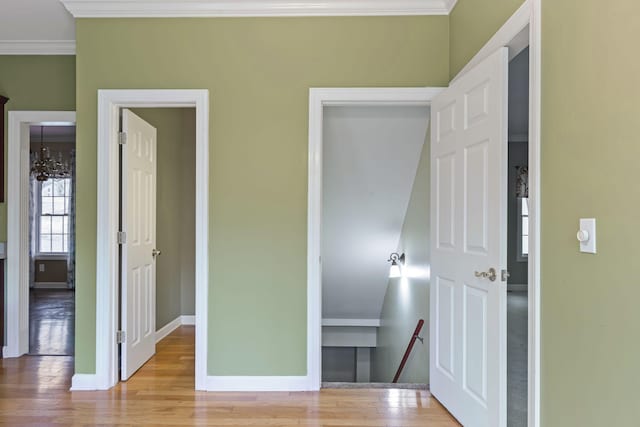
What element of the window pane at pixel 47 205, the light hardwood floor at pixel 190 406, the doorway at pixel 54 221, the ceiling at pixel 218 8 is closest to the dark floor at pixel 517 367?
the light hardwood floor at pixel 190 406

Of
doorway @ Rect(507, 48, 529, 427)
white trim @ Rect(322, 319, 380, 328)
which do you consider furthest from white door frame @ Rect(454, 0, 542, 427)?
white trim @ Rect(322, 319, 380, 328)

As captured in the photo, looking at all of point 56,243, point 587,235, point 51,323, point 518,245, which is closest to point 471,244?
point 587,235

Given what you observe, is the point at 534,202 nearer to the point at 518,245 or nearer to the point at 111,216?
the point at 111,216

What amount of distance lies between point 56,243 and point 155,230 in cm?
538

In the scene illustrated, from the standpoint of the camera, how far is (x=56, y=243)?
791 cm

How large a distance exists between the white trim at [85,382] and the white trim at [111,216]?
1.0 inches

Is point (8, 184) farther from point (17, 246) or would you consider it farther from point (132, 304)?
point (132, 304)

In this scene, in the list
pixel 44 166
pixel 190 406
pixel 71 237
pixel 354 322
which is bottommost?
pixel 354 322

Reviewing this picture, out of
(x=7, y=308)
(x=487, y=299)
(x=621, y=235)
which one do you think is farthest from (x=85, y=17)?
(x=621, y=235)

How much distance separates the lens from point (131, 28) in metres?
2.91

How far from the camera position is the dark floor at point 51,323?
12.9ft

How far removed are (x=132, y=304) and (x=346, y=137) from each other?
2178 mm

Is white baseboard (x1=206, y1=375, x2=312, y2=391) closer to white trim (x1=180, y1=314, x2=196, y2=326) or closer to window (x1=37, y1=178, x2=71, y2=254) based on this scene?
white trim (x1=180, y1=314, x2=196, y2=326)

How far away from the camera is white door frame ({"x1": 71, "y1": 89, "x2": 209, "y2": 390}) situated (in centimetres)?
289
